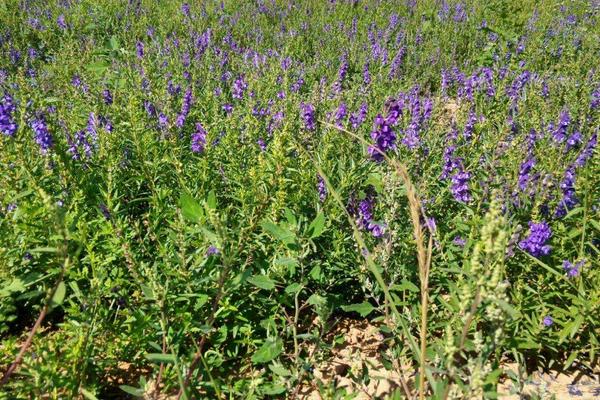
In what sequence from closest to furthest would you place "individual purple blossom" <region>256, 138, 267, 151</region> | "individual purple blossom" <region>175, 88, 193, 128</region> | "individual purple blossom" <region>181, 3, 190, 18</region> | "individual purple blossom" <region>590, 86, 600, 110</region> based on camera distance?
"individual purple blossom" <region>256, 138, 267, 151</region>, "individual purple blossom" <region>175, 88, 193, 128</region>, "individual purple blossom" <region>590, 86, 600, 110</region>, "individual purple blossom" <region>181, 3, 190, 18</region>

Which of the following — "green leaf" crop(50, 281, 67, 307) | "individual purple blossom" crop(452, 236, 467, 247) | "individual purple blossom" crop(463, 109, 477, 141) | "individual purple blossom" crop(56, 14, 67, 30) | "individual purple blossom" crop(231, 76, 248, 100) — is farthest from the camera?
"individual purple blossom" crop(56, 14, 67, 30)

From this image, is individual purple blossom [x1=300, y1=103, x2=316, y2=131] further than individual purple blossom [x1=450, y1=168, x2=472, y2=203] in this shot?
Yes

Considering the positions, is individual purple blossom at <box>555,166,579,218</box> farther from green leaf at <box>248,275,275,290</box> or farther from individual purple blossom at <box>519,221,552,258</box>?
green leaf at <box>248,275,275,290</box>

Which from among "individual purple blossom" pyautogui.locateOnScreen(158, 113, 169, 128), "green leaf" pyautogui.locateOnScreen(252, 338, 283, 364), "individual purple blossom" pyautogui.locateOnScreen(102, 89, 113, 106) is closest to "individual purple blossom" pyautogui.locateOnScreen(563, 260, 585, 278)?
"green leaf" pyautogui.locateOnScreen(252, 338, 283, 364)

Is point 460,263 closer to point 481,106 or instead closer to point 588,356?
point 588,356

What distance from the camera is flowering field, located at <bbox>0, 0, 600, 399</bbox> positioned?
1.90 metres

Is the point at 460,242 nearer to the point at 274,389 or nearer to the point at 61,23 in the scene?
the point at 274,389

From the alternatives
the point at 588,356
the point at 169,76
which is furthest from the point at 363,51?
the point at 588,356

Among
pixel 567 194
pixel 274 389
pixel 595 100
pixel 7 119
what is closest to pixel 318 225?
pixel 274 389

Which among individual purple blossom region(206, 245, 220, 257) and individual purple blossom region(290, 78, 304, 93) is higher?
individual purple blossom region(290, 78, 304, 93)

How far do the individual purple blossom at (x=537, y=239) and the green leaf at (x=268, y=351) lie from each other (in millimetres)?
1350

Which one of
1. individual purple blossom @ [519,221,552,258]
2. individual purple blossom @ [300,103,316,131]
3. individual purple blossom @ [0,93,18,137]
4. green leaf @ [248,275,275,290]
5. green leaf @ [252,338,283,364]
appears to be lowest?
green leaf @ [252,338,283,364]

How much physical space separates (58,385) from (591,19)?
10.3 m

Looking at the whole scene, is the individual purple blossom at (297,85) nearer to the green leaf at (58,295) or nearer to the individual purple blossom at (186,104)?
the individual purple blossom at (186,104)
